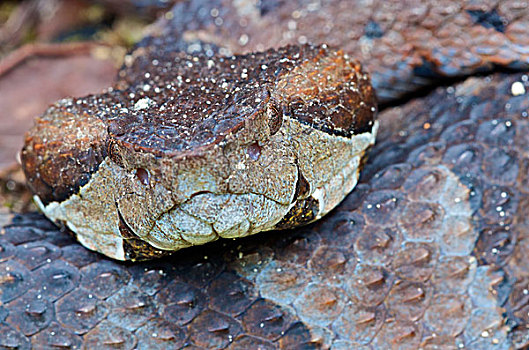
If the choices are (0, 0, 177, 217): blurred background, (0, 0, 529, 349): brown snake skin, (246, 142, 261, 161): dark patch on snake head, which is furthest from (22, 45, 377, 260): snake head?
(0, 0, 177, 217): blurred background

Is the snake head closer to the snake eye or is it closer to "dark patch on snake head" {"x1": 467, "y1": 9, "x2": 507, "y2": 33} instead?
the snake eye

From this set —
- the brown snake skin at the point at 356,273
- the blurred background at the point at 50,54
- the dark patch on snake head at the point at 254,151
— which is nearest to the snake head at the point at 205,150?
the dark patch on snake head at the point at 254,151

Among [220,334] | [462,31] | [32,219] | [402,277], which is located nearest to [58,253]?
[32,219]

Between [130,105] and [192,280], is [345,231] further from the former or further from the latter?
[130,105]

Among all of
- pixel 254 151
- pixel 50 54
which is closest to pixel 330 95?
pixel 254 151

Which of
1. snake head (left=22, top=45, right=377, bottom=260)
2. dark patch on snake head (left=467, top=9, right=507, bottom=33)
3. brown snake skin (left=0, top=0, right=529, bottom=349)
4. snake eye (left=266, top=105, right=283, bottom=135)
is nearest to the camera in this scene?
snake head (left=22, top=45, right=377, bottom=260)

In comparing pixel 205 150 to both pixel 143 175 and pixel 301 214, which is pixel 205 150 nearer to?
pixel 143 175
